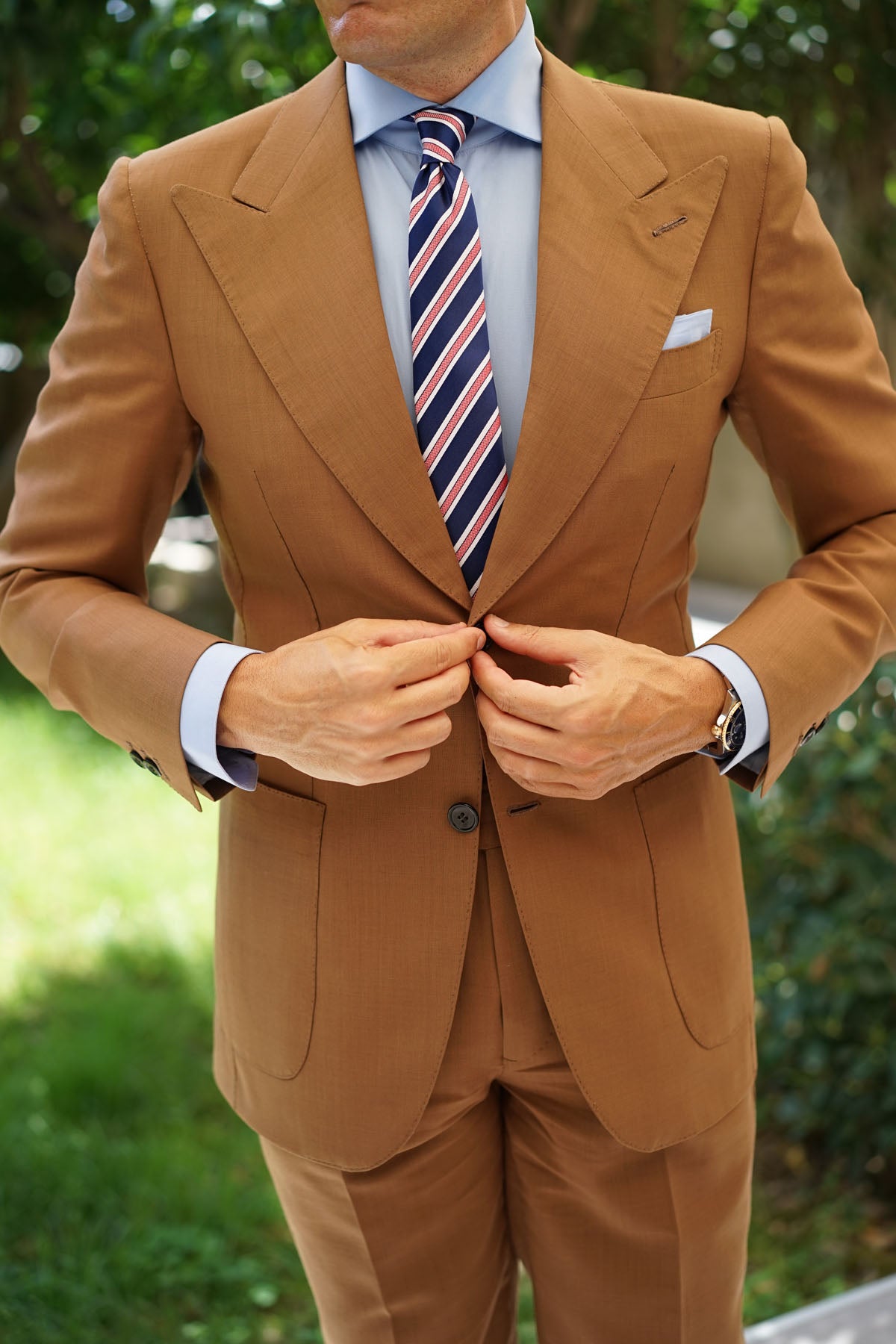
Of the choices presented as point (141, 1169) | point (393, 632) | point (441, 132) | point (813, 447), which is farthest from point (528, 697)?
point (141, 1169)

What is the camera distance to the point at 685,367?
1448 mm

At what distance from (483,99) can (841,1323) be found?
2378 millimetres

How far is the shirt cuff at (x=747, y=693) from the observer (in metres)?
1.46

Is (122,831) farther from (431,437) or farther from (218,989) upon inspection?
(431,437)

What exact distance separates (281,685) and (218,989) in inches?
20.7

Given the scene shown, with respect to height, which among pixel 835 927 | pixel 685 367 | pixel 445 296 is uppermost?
pixel 445 296

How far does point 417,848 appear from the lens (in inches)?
58.6

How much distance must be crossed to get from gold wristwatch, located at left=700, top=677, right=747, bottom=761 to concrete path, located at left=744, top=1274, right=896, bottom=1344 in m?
1.63

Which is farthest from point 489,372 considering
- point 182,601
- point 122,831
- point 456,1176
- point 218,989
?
point 182,601

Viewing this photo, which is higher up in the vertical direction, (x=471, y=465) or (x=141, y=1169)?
(x=471, y=465)

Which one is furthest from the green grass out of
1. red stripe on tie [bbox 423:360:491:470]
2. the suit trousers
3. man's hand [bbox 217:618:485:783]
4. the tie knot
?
the tie knot

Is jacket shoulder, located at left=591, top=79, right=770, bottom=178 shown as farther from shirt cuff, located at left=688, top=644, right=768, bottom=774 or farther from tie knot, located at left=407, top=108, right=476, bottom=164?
shirt cuff, located at left=688, top=644, right=768, bottom=774

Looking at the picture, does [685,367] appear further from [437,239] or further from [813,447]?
[437,239]

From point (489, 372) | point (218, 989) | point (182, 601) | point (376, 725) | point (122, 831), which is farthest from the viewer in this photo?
point (182, 601)
